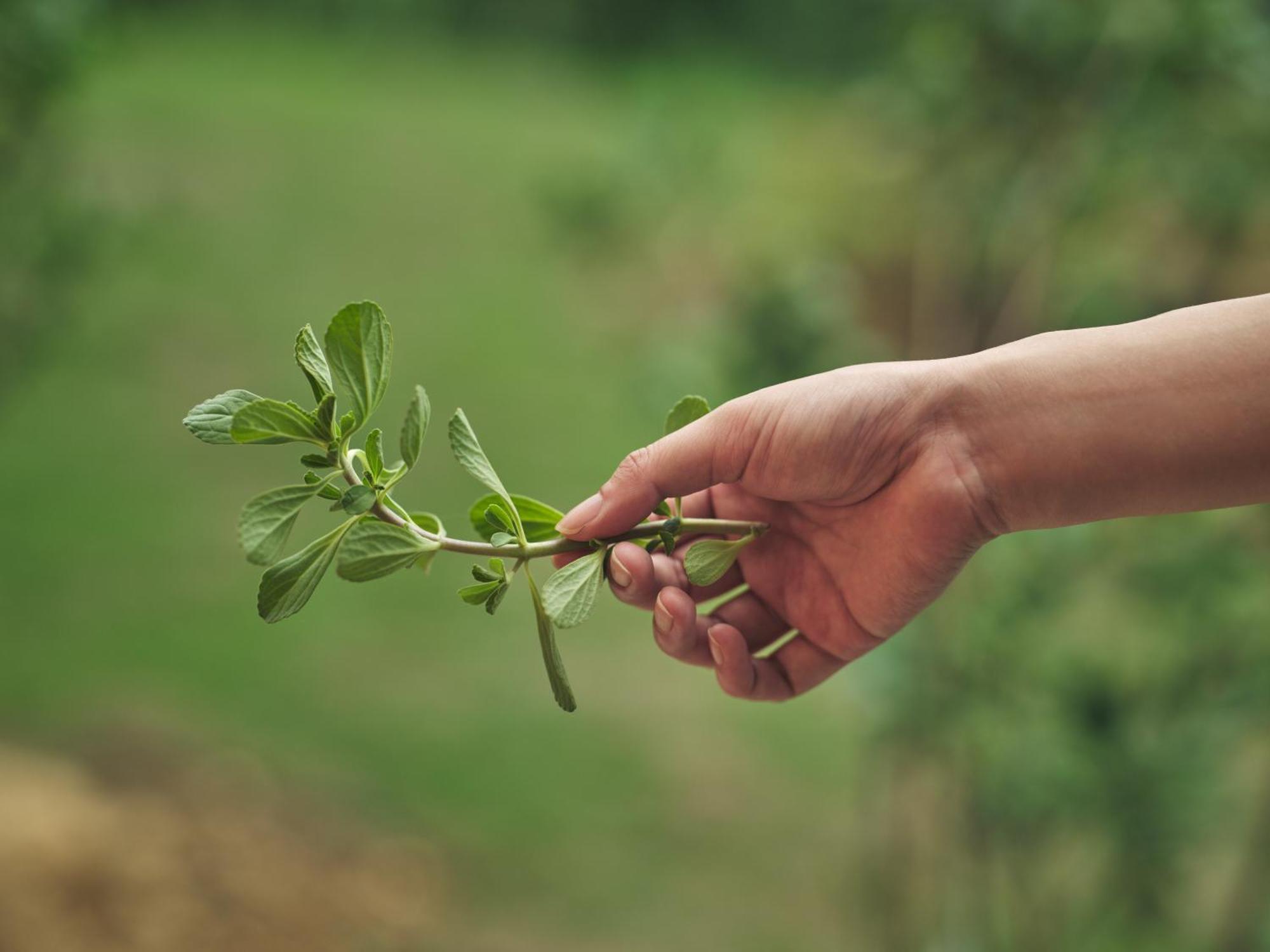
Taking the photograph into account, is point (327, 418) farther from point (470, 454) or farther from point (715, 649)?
point (715, 649)

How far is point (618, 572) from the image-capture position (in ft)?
2.04

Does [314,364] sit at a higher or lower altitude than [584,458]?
higher

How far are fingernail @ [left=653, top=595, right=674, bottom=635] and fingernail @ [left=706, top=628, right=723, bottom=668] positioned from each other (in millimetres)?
37

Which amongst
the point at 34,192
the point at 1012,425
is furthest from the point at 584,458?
the point at 1012,425

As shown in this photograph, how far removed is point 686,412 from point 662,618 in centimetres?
12

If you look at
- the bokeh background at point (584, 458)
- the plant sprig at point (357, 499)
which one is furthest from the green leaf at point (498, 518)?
the bokeh background at point (584, 458)

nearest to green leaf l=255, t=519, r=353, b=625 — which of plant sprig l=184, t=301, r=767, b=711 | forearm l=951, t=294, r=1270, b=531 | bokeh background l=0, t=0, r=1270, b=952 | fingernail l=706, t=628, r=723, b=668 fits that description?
plant sprig l=184, t=301, r=767, b=711

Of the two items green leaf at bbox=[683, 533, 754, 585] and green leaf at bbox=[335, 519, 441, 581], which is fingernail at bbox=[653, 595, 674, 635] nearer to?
green leaf at bbox=[683, 533, 754, 585]

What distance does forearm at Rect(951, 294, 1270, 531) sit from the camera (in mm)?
598

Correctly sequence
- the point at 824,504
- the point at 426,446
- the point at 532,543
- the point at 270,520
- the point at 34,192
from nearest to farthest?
the point at 270,520 < the point at 532,543 < the point at 824,504 < the point at 34,192 < the point at 426,446

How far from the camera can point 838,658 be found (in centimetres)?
75

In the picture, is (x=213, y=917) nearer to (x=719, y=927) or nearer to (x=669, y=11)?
(x=719, y=927)

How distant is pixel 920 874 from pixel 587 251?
1.12 meters

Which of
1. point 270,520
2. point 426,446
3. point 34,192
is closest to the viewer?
point 270,520
